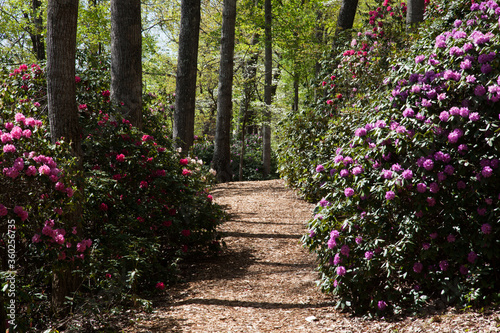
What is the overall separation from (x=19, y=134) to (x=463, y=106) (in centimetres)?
324

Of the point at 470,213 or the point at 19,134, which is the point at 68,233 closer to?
the point at 19,134

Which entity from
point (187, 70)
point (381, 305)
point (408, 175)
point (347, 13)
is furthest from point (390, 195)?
point (347, 13)

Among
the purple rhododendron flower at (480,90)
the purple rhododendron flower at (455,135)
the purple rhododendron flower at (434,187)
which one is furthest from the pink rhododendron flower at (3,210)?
the purple rhododendron flower at (480,90)

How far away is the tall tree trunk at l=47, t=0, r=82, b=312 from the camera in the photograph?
10.6 feet

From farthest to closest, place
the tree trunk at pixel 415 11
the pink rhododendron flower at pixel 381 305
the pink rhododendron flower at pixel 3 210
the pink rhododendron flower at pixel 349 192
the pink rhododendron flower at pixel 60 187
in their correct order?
the tree trunk at pixel 415 11 < the pink rhododendron flower at pixel 349 192 < the pink rhododendron flower at pixel 381 305 < the pink rhododendron flower at pixel 60 187 < the pink rhododendron flower at pixel 3 210

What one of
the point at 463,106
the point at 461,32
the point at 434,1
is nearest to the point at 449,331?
the point at 463,106

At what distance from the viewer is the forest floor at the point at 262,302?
2.93 m

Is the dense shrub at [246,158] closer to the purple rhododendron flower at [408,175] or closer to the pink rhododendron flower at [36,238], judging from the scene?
the purple rhododendron flower at [408,175]

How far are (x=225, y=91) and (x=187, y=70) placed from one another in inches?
86.3

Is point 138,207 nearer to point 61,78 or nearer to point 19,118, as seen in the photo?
point 61,78

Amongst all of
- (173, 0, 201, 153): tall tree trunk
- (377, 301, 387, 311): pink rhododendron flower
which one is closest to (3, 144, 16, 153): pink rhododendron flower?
(377, 301, 387, 311): pink rhododendron flower

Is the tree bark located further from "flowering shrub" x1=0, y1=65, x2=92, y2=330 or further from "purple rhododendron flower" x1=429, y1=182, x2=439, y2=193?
"purple rhododendron flower" x1=429, y1=182, x2=439, y2=193

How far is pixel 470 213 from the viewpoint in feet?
9.86

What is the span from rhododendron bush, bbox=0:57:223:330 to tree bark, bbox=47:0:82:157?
0.15 meters
